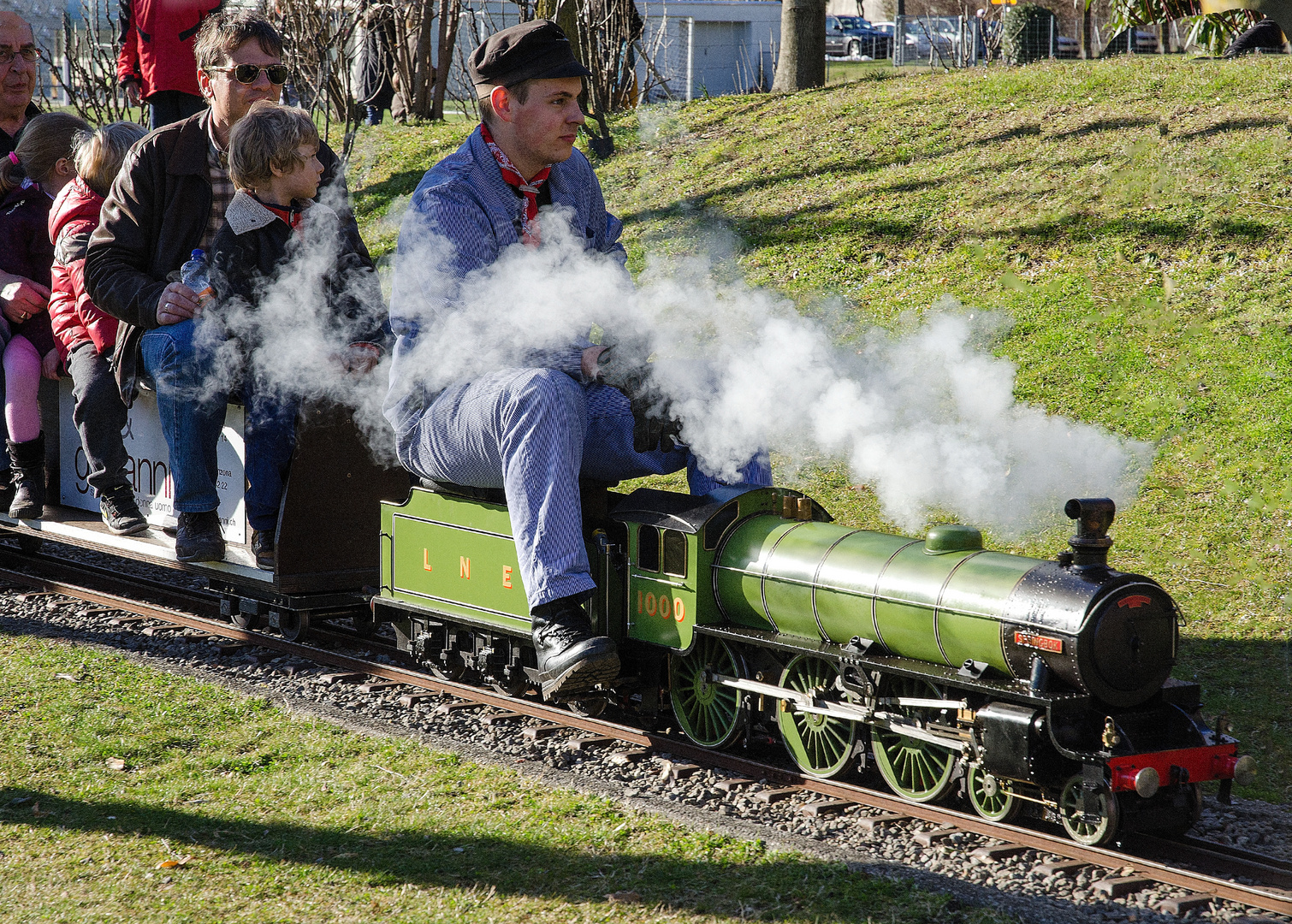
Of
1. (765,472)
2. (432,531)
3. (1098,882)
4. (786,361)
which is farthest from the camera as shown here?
(432,531)

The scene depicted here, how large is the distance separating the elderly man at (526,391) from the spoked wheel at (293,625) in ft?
4.82

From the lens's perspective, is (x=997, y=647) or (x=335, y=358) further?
(x=335, y=358)

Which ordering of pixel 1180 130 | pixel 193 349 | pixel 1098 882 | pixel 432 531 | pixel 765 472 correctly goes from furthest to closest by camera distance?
pixel 1180 130
pixel 193 349
pixel 432 531
pixel 765 472
pixel 1098 882

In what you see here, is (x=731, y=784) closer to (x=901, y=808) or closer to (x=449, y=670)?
(x=901, y=808)

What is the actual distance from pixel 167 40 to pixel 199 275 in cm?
390

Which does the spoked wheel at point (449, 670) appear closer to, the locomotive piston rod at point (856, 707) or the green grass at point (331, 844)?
the green grass at point (331, 844)

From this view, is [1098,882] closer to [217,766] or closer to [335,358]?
[217,766]

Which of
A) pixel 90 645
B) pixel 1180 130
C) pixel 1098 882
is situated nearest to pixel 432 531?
pixel 90 645

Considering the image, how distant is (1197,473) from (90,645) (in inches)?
248

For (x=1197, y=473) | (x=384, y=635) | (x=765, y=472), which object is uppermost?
(x=765, y=472)

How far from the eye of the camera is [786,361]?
465 cm

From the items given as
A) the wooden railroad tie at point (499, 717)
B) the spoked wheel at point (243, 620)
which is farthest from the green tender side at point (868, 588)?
the spoked wheel at point (243, 620)

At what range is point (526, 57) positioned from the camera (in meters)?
4.76

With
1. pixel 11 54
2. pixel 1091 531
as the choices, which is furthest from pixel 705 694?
pixel 11 54
